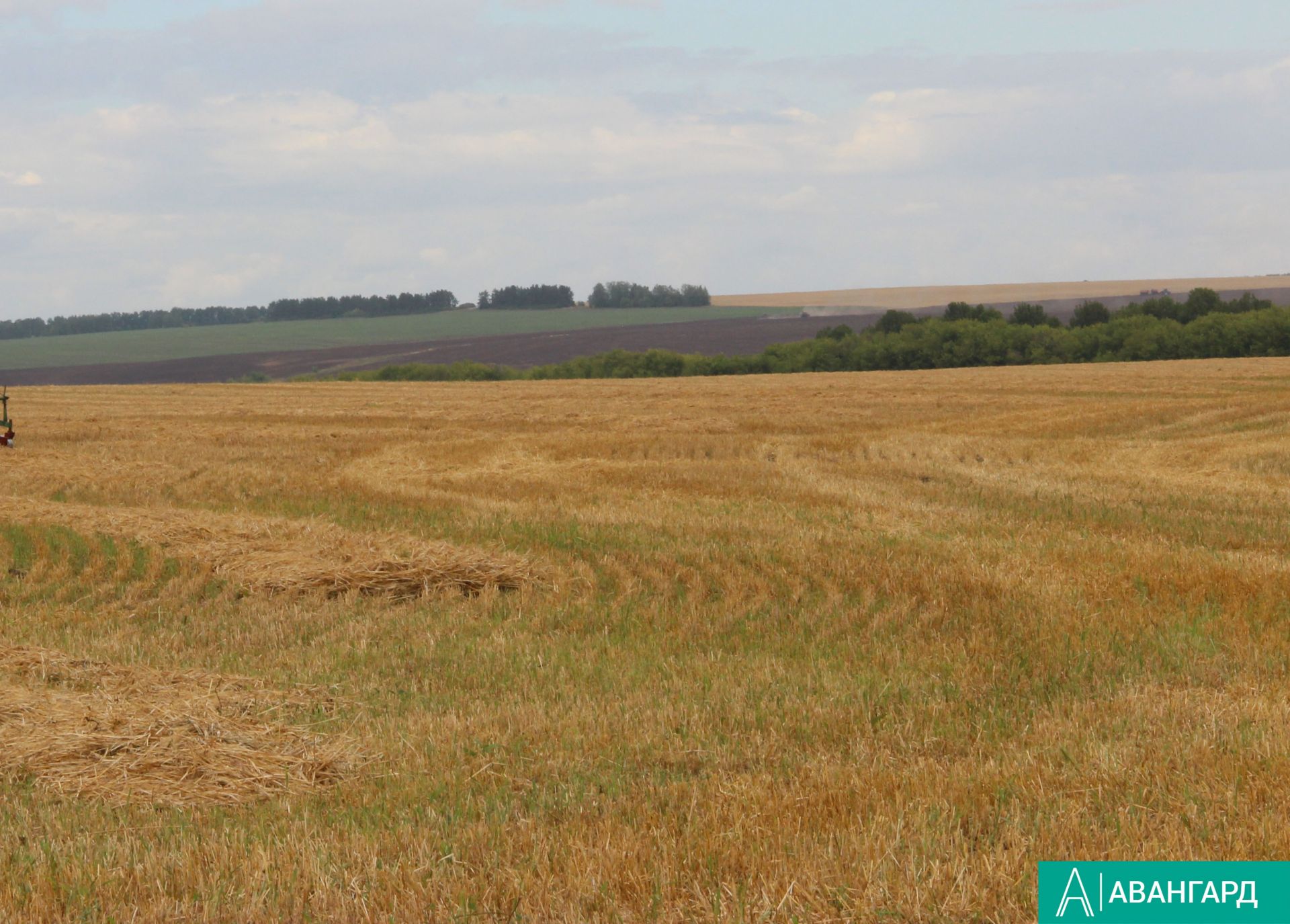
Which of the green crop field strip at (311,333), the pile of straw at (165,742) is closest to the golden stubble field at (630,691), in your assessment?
the pile of straw at (165,742)

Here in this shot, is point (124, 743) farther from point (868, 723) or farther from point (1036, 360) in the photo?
point (1036, 360)

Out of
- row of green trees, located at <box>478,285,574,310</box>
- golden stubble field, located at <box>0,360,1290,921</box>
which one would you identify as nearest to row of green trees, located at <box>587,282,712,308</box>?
row of green trees, located at <box>478,285,574,310</box>

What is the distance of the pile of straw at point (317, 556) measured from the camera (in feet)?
36.9

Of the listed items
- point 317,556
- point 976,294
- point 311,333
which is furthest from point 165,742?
point 976,294

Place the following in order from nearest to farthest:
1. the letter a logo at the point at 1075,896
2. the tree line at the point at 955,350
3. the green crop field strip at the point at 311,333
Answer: the letter a logo at the point at 1075,896 < the tree line at the point at 955,350 < the green crop field strip at the point at 311,333

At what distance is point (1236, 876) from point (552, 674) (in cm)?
481

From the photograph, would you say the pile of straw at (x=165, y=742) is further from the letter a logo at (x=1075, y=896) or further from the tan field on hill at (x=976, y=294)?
the tan field on hill at (x=976, y=294)

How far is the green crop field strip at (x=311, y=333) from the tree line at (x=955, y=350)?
2891 cm

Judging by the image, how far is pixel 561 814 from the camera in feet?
17.7

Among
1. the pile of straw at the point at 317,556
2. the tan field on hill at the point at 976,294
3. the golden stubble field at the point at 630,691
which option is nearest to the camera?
the golden stubble field at the point at 630,691

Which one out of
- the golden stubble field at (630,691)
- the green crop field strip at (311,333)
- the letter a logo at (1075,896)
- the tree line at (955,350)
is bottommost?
the golden stubble field at (630,691)

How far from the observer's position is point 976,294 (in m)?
136

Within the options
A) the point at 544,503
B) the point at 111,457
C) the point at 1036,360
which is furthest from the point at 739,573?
the point at 1036,360

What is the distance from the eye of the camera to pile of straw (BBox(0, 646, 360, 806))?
6109 mm
